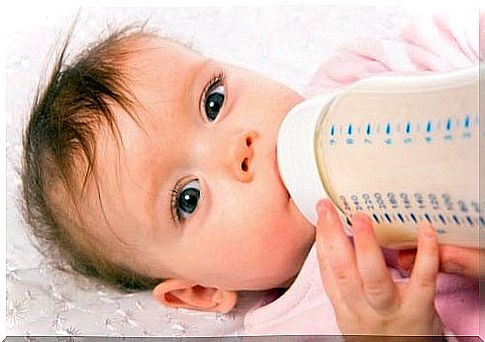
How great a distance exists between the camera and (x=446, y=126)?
972 millimetres

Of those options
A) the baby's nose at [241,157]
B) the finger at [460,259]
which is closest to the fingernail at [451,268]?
the finger at [460,259]

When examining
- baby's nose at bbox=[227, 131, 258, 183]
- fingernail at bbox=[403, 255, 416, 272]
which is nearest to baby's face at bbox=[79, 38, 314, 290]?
baby's nose at bbox=[227, 131, 258, 183]

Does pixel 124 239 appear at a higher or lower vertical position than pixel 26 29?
lower

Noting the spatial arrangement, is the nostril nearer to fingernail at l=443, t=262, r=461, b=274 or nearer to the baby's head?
the baby's head

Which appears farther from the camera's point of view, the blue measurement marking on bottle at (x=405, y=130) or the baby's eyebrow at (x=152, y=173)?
the baby's eyebrow at (x=152, y=173)

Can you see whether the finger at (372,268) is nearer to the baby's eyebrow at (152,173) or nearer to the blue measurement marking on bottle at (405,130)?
the blue measurement marking on bottle at (405,130)

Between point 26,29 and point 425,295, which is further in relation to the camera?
point 26,29

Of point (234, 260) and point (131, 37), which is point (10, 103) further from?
point (234, 260)

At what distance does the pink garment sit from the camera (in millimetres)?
1044

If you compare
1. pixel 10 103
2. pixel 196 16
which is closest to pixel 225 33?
pixel 196 16

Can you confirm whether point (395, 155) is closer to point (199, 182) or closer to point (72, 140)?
point (199, 182)

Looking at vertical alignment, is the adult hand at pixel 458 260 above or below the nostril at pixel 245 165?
below

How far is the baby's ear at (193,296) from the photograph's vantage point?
3.59 feet

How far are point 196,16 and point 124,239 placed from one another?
0.84 feet
